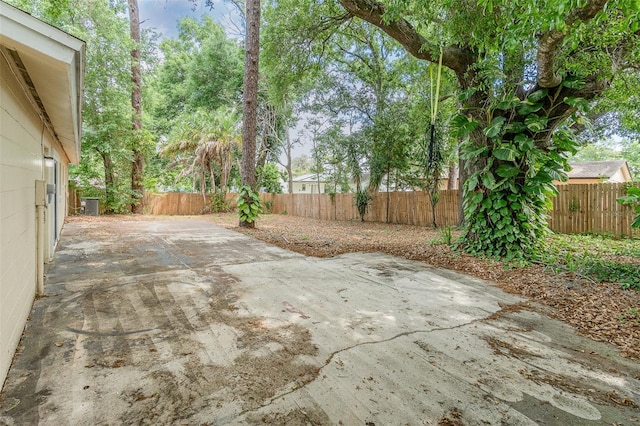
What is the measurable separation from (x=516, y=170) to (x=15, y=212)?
239 inches

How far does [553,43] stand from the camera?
12.2 feet

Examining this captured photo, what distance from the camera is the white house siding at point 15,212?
2.04m

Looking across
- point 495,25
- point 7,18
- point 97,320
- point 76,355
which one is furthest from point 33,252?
point 495,25

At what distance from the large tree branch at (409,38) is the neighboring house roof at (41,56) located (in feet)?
14.7

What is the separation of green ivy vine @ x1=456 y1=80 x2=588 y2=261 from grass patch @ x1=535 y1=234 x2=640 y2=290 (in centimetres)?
43

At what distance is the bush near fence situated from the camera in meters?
7.44

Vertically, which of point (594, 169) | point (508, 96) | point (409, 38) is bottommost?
point (508, 96)

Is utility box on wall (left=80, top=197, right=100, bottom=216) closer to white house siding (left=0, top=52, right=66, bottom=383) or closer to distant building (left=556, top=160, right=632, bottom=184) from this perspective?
white house siding (left=0, top=52, right=66, bottom=383)

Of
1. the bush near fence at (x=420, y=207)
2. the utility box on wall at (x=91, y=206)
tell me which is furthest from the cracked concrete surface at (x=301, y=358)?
the utility box on wall at (x=91, y=206)

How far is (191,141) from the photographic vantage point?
15633 millimetres

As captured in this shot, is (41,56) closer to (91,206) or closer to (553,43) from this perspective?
(553,43)

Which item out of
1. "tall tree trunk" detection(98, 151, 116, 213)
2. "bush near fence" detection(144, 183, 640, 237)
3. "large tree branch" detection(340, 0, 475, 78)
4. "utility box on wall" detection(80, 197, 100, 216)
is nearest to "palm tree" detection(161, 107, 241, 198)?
"bush near fence" detection(144, 183, 640, 237)

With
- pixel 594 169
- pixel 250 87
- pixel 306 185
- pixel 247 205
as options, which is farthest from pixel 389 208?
pixel 306 185

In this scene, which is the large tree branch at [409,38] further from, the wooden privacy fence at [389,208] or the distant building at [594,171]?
the distant building at [594,171]
